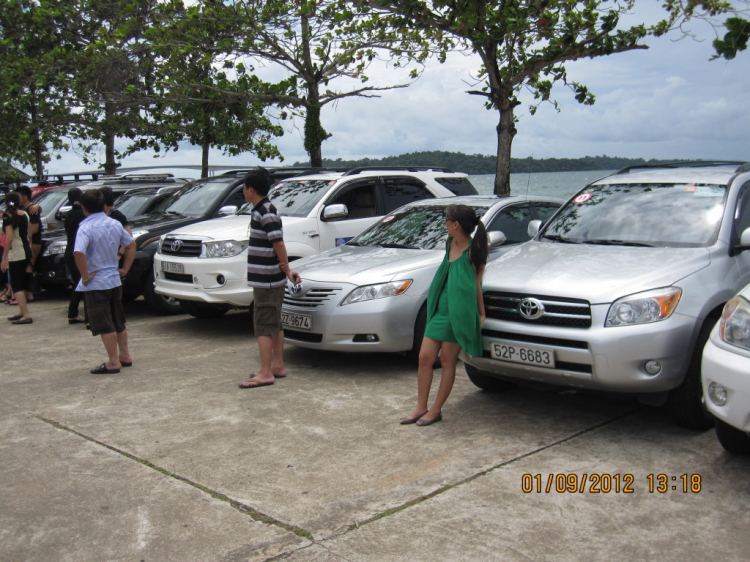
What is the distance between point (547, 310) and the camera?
492 cm

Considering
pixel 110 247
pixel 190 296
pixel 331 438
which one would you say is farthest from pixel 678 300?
pixel 190 296

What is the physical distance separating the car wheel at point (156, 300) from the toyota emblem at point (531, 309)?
6225 mm

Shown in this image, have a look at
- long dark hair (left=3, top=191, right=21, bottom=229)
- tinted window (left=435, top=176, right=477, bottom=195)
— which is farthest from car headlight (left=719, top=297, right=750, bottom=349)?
long dark hair (left=3, top=191, right=21, bottom=229)

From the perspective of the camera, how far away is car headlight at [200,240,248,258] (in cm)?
859

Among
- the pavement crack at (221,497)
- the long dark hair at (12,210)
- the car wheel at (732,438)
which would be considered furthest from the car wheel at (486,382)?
the long dark hair at (12,210)

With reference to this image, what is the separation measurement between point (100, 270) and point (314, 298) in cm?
193

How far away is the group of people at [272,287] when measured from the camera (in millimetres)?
5066

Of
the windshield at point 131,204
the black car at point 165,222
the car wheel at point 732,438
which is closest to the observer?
the car wheel at point 732,438

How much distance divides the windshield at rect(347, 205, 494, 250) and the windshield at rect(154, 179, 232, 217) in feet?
11.9

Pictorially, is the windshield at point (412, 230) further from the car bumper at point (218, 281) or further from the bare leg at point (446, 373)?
the bare leg at point (446, 373)

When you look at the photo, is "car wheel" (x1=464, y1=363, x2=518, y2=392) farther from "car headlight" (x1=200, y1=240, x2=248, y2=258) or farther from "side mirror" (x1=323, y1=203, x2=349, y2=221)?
"car headlight" (x1=200, y1=240, x2=248, y2=258)

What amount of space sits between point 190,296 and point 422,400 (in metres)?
4.18

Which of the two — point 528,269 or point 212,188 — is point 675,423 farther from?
point 212,188
